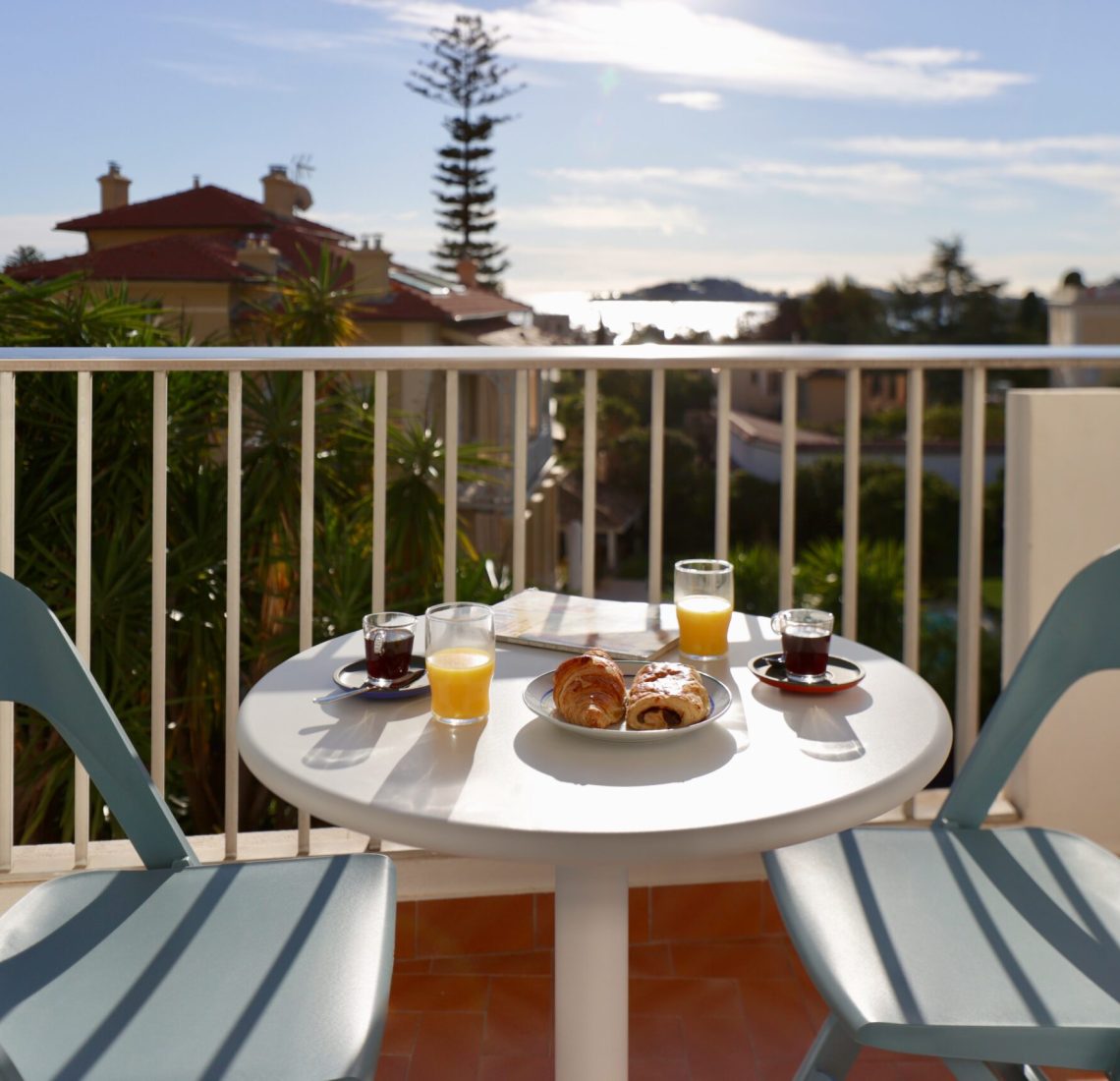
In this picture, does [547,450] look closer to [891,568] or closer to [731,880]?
[891,568]

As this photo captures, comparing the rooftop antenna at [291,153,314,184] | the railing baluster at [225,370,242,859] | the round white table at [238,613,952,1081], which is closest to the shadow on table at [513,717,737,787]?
the round white table at [238,613,952,1081]

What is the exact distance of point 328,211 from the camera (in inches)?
1356

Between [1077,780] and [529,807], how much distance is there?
6.09 ft

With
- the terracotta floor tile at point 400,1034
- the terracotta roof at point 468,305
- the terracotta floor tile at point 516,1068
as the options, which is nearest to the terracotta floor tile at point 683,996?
the terracotta floor tile at point 516,1068

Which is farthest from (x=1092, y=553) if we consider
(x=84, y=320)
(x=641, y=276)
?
(x=641, y=276)

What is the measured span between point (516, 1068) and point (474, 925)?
0.38m

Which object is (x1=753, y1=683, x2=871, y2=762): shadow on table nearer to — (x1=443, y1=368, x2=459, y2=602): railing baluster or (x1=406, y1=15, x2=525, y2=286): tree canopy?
(x1=443, y1=368, x2=459, y2=602): railing baluster

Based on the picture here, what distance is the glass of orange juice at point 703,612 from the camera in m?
1.53

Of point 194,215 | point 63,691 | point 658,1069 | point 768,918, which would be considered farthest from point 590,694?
point 194,215

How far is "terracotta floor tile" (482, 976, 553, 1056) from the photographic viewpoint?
2078 millimetres

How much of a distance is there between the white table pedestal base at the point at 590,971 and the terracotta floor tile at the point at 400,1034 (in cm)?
80

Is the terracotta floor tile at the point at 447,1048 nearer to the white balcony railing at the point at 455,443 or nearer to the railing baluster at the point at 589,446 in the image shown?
the white balcony railing at the point at 455,443

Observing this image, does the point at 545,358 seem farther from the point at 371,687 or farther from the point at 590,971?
the point at 590,971

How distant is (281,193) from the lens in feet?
82.4
